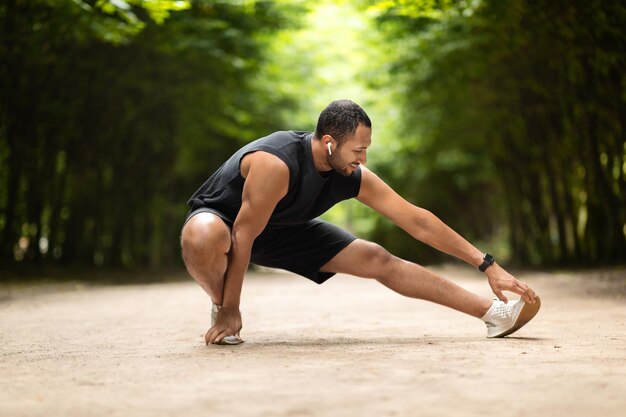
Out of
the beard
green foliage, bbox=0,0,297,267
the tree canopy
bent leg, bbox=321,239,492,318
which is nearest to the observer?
the beard

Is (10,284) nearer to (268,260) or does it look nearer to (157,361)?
(268,260)

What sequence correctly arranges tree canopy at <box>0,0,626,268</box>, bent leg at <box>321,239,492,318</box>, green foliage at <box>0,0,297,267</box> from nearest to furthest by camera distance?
bent leg at <box>321,239,492,318</box>, tree canopy at <box>0,0,626,268</box>, green foliage at <box>0,0,297,267</box>

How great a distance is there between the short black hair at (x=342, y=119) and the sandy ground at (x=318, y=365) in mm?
A: 1150

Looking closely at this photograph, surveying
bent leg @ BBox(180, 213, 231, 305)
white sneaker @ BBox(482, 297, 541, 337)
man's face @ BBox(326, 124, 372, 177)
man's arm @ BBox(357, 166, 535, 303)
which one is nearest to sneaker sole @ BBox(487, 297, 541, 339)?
white sneaker @ BBox(482, 297, 541, 337)

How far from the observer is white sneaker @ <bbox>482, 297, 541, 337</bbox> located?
4824 millimetres

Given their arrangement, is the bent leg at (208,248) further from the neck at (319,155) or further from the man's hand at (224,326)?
the neck at (319,155)

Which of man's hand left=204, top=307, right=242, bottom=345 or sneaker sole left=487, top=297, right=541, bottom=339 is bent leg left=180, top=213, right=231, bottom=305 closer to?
man's hand left=204, top=307, right=242, bottom=345

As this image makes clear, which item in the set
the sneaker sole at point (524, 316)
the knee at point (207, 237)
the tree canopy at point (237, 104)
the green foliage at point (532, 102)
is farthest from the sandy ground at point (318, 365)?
the green foliage at point (532, 102)

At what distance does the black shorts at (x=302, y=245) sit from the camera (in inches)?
200

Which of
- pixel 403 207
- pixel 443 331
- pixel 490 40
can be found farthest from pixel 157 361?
pixel 490 40

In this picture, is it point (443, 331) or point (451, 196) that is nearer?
point (443, 331)

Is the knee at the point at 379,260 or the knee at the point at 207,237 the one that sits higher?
the knee at the point at 207,237

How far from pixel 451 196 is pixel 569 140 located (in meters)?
11.6

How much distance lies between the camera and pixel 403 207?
4949 mm
